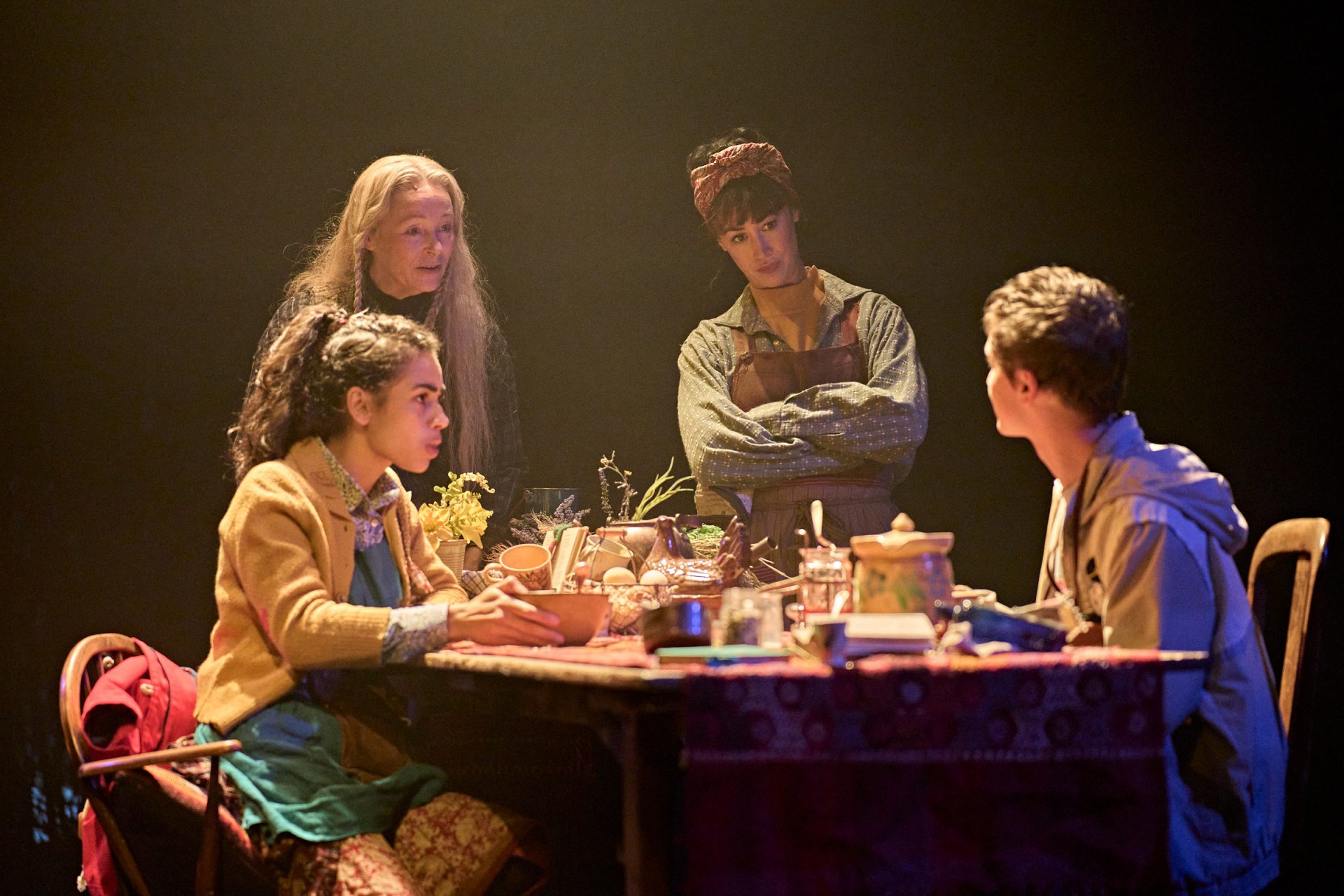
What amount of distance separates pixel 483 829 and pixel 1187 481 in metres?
1.40

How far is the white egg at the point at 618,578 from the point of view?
8.28ft

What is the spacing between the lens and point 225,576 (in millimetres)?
2211

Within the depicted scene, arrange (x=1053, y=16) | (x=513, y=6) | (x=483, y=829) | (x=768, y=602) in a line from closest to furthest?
(x=768, y=602) → (x=483, y=829) → (x=1053, y=16) → (x=513, y=6)

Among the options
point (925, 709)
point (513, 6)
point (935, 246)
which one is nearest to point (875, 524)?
point (935, 246)

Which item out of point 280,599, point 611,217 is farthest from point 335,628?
point 611,217

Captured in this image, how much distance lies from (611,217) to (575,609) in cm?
315

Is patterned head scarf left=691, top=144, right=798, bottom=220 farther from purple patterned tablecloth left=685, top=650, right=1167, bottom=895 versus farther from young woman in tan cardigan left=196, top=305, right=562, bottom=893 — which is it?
purple patterned tablecloth left=685, top=650, right=1167, bottom=895

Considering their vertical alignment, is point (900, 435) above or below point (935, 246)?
below

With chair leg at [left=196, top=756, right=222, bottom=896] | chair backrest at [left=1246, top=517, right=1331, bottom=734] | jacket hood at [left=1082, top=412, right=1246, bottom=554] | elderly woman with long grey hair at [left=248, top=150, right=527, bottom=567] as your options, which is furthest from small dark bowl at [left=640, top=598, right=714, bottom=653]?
elderly woman with long grey hair at [left=248, top=150, right=527, bottom=567]

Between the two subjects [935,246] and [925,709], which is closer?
[925,709]

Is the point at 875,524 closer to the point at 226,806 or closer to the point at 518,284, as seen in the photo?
the point at 518,284

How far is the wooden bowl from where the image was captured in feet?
6.88

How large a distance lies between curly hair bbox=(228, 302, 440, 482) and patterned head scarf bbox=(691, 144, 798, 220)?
209 centimetres

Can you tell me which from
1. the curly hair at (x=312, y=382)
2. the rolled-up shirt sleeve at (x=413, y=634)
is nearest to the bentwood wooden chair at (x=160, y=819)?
the rolled-up shirt sleeve at (x=413, y=634)
